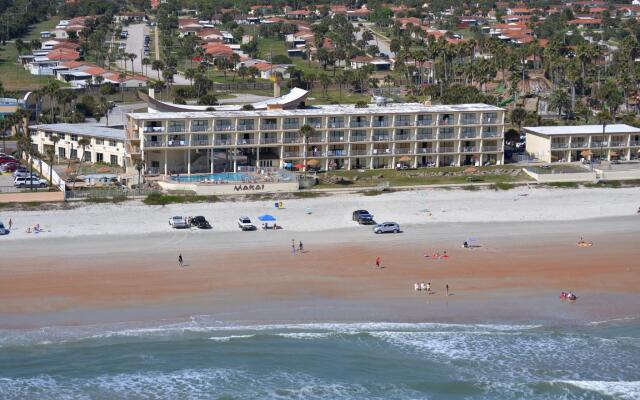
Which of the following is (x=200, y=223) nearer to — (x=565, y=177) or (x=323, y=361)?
(x=323, y=361)

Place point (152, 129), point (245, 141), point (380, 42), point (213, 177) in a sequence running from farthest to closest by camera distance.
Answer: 1. point (380, 42)
2. point (245, 141)
3. point (152, 129)
4. point (213, 177)

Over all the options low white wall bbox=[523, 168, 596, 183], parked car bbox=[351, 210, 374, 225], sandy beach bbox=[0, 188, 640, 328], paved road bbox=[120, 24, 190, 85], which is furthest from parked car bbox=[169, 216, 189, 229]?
paved road bbox=[120, 24, 190, 85]

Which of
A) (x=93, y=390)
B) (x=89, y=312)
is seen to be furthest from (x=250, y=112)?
(x=93, y=390)

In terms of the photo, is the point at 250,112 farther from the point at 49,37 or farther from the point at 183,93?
the point at 49,37

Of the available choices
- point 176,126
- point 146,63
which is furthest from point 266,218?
point 146,63

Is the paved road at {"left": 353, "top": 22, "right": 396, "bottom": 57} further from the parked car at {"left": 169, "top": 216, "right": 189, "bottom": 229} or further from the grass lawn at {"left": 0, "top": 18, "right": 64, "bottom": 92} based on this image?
the parked car at {"left": 169, "top": 216, "right": 189, "bottom": 229}

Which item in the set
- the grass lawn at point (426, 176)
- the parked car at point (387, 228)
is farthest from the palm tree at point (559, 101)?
the parked car at point (387, 228)
